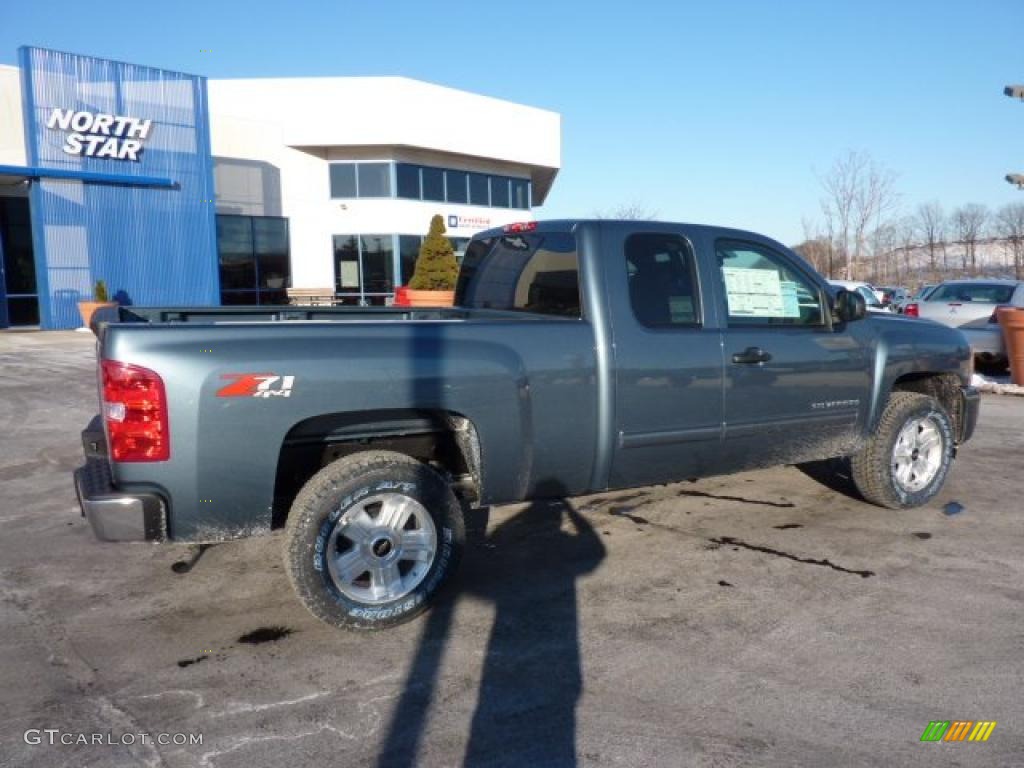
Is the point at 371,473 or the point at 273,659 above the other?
the point at 371,473

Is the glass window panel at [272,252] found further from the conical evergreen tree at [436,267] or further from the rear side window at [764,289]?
the rear side window at [764,289]

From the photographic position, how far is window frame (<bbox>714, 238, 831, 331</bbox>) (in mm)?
4609

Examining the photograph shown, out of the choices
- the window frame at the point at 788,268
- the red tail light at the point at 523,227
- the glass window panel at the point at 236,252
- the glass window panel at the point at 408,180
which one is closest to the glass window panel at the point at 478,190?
the glass window panel at the point at 408,180

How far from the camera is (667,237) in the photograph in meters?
4.53

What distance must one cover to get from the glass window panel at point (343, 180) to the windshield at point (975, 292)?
19873 millimetres

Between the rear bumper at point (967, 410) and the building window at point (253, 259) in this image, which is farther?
the building window at point (253, 259)

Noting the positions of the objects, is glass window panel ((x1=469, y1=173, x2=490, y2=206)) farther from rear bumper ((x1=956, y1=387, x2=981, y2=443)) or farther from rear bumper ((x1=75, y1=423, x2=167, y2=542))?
rear bumper ((x1=75, y1=423, x2=167, y2=542))

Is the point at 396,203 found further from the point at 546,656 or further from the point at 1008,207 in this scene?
the point at 1008,207

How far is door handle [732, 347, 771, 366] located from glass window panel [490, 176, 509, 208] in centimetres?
2758

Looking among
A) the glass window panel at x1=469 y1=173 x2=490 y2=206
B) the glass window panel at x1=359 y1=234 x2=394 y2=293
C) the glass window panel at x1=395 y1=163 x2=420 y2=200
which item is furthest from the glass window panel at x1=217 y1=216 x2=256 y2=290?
the glass window panel at x1=469 y1=173 x2=490 y2=206

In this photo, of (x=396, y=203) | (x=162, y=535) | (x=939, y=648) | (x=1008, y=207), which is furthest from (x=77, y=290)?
(x=1008, y=207)

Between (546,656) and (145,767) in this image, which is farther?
(546,656)

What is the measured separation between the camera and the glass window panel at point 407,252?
2809cm

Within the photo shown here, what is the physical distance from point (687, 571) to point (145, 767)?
9.28 ft
